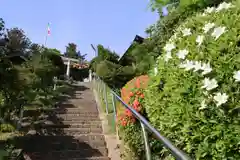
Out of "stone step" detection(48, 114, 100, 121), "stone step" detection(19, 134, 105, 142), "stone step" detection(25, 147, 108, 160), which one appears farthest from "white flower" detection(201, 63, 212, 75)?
"stone step" detection(48, 114, 100, 121)

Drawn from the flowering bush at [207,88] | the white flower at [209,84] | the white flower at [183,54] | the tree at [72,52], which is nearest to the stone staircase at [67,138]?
the flowering bush at [207,88]

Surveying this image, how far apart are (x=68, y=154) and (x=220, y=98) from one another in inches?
199

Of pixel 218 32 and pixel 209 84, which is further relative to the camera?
pixel 218 32

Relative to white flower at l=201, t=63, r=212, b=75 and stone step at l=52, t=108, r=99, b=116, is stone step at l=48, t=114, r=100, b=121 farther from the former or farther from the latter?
white flower at l=201, t=63, r=212, b=75

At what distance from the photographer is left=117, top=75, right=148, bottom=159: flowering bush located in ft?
14.8

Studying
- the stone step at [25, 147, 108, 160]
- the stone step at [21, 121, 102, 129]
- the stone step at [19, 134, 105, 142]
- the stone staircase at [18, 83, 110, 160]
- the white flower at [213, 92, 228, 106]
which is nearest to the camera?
the white flower at [213, 92, 228, 106]

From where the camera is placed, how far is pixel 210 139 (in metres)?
1.69

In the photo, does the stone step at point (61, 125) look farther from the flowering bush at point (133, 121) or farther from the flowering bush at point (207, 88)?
the flowering bush at point (207, 88)

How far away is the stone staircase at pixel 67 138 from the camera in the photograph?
607 centimetres

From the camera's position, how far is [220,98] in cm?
158

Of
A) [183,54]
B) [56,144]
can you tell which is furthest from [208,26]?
[56,144]

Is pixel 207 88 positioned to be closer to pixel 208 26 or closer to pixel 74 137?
pixel 208 26

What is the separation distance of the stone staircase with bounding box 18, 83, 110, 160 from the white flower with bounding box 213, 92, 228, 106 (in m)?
4.45

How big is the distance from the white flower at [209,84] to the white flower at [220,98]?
0.05m
